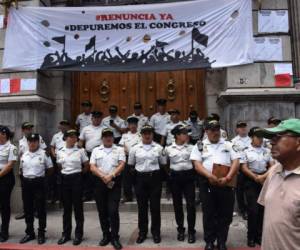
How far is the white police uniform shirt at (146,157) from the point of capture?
261 inches

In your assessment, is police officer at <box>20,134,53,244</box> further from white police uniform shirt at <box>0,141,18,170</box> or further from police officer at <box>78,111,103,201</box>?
police officer at <box>78,111,103,201</box>

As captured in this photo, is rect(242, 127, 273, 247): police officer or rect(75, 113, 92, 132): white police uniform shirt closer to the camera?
rect(242, 127, 273, 247): police officer

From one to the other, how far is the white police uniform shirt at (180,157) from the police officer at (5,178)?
2.74 m

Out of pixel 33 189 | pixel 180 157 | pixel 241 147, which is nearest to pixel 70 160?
pixel 33 189

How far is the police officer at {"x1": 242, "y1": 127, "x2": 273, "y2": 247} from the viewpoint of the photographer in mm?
6234

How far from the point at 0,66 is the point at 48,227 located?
13.5ft

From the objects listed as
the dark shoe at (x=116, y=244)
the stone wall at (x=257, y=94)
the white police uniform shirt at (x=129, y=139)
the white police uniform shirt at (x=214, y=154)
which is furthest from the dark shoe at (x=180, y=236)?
the stone wall at (x=257, y=94)

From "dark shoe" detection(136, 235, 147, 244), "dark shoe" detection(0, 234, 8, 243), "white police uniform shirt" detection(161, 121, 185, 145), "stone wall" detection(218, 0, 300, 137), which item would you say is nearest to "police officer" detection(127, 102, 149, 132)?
"white police uniform shirt" detection(161, 121, 185, 145)

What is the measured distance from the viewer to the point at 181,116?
387 inches

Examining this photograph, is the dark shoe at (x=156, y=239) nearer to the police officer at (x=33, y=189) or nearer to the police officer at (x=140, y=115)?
the police officer at (x=33, y=189)

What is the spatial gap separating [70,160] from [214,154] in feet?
7.86

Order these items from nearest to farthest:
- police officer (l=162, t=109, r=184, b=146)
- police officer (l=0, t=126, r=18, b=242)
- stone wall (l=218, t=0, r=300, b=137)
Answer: police officer (l=0, t=126, r=18, b=242)
stone wall (l=218, t=0, r=300, b=137)
police officer (l=162, t=109, r=184, b=146)

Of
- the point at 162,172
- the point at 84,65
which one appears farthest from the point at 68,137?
the point at 84,65

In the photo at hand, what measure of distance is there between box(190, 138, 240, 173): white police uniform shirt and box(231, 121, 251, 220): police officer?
471 millimetres
